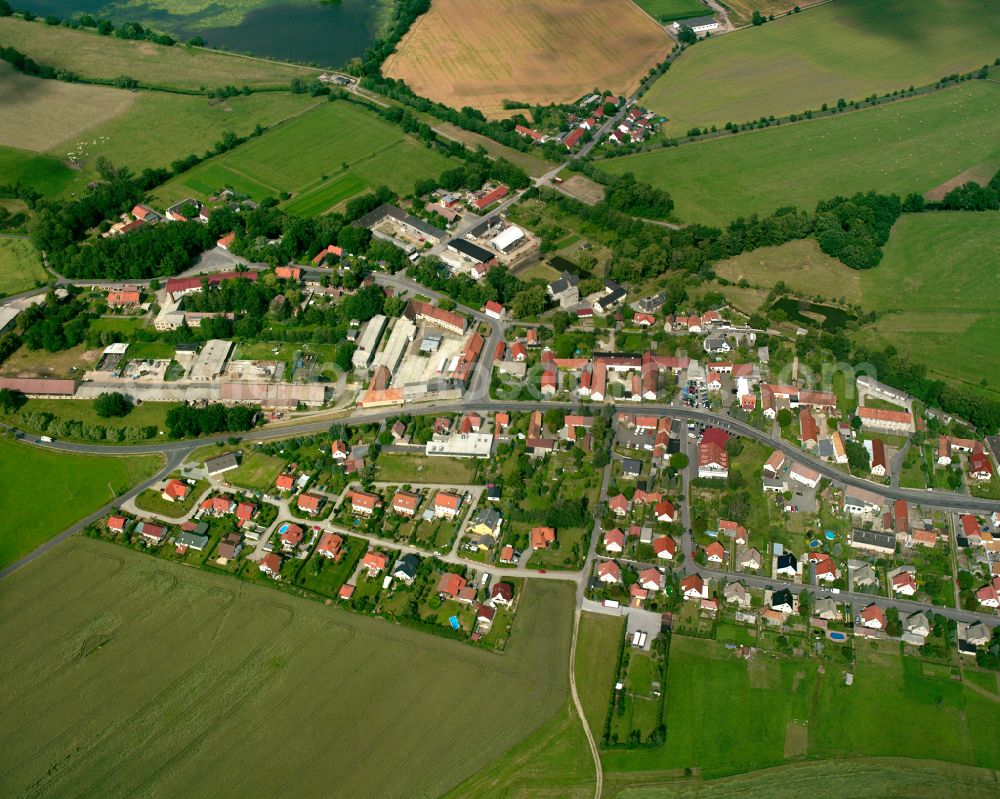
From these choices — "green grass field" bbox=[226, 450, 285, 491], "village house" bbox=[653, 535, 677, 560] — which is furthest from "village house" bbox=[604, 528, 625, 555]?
"green grass field" bbox=[226, 450, 285, 491]

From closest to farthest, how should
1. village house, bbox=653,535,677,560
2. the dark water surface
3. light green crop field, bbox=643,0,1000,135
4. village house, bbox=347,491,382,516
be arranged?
1. village house, bbox=653,535,677,560
2. village house, bbox=347,491,382,516
3. light green crop field, bbox=643,0,1000,135
4. the dark water surface

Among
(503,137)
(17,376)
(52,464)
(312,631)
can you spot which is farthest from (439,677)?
(503,137)

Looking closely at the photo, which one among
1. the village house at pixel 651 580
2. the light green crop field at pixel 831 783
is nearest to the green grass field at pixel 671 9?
the village house at pixel 651 580

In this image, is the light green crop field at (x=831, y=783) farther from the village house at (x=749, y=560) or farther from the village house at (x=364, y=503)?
the village house at (x=364, y=503)

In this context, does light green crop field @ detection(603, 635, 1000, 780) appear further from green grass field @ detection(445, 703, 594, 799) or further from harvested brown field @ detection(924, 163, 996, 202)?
harvested brown field @ detection(924, 163, 996, 202)

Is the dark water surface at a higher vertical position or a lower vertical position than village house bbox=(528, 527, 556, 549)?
higher

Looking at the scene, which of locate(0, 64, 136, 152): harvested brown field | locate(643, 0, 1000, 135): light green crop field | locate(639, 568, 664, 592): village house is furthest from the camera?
locate(643, 0, 1000, 135): light green crop field
